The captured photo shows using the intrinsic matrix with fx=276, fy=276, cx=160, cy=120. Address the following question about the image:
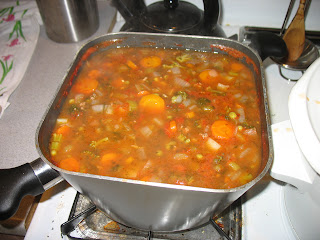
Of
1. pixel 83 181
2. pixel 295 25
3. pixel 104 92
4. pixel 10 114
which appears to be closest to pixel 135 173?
pixel 83 181

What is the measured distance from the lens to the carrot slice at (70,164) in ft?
3.75

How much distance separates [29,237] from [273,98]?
1.53 m

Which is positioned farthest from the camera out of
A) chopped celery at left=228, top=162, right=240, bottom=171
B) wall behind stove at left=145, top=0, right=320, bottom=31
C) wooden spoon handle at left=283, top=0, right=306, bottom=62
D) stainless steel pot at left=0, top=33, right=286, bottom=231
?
wall behind stove at left=145, top=0, right=320, bottom=31

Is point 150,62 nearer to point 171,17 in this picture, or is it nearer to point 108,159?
point 171,17

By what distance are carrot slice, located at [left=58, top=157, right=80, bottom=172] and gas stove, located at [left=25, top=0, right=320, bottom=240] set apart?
0.23 m

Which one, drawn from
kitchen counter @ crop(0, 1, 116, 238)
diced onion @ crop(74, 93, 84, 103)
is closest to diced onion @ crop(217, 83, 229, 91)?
diced onion @ crop(74, 93, 84, 103)

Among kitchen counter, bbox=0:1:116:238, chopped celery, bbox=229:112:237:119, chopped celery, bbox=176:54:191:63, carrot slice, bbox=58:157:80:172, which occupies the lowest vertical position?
kitchen counter, bbox=0:1:116:238

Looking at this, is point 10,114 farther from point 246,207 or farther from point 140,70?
point 246,207

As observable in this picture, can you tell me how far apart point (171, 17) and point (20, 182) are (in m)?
1.35

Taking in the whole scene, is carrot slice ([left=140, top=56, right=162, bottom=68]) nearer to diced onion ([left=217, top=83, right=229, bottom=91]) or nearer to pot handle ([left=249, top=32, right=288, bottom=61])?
diced onion ([left=217, top=83, right=229, bottom=91])

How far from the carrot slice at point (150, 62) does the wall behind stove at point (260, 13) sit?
0.92 meters

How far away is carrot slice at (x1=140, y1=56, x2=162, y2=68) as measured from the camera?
1562mm

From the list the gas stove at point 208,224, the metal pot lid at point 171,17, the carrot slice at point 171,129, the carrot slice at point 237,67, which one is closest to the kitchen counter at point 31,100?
the gas stove at point 208,224

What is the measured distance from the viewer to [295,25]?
183 centimetres
